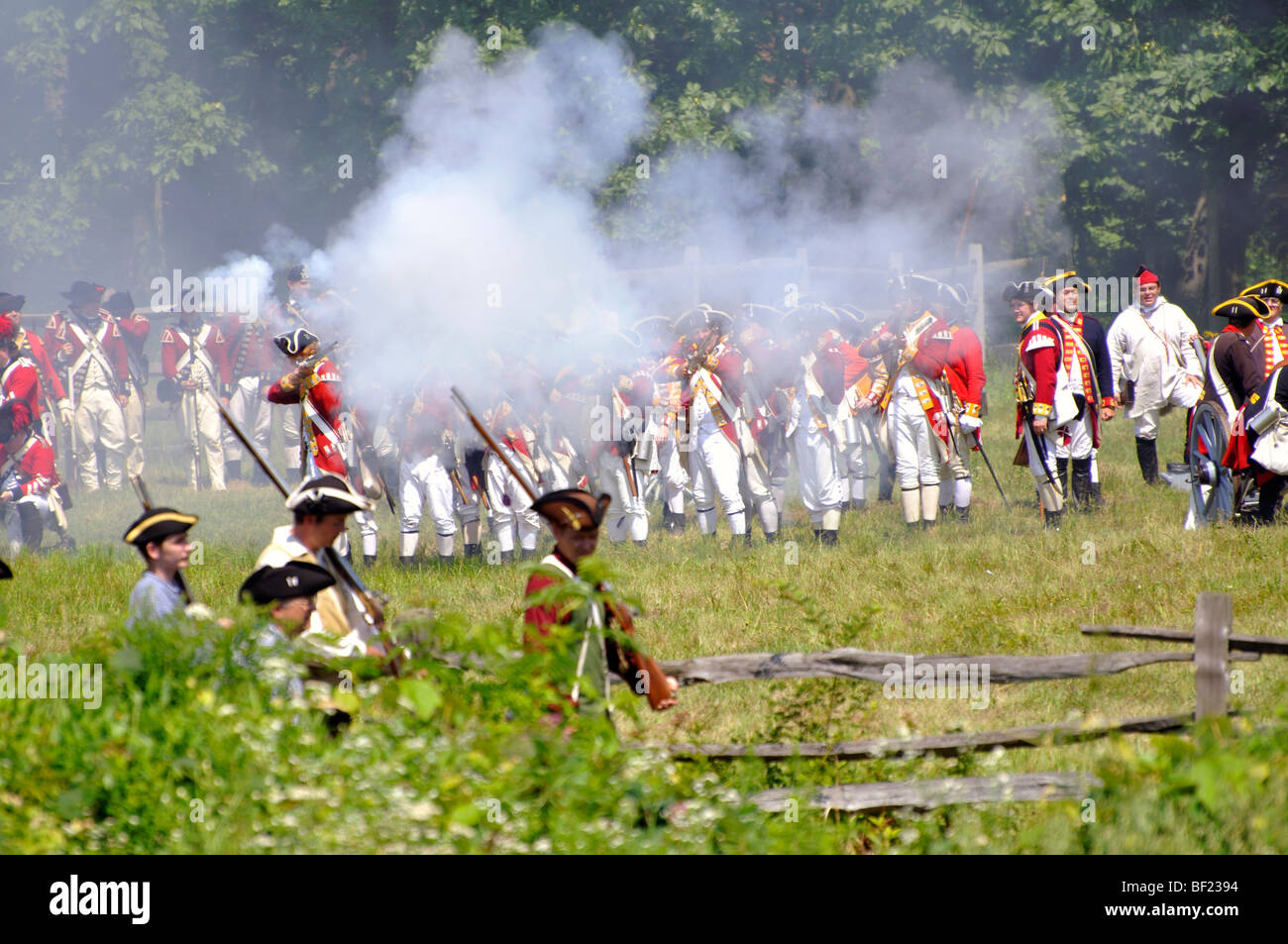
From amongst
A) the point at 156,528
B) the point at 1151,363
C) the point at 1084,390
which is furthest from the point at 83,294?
the point at 156,528

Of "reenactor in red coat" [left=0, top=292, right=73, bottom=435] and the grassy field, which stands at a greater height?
"reenactor in red coat" [left=0, top=292, right=73, bottom=435]

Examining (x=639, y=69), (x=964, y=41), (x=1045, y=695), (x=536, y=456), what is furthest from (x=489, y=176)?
(x=964, y=41)

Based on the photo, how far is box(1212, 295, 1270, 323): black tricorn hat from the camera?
10.2 meters

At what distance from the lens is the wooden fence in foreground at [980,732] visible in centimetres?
494

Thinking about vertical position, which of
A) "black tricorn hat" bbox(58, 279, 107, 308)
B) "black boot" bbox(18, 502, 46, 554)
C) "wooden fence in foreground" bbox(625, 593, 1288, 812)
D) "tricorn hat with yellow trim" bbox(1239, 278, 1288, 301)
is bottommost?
"wooden fence in foreground" bbox(625, 593, 1288, 812)

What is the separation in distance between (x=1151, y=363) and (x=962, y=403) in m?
2.69

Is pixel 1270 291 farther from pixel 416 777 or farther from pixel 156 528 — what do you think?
pixel 416 777

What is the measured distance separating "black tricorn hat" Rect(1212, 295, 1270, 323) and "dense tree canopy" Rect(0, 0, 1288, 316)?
25.5ft

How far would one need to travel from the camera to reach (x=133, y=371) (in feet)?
56.5

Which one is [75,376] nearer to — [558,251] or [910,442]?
[558,251]

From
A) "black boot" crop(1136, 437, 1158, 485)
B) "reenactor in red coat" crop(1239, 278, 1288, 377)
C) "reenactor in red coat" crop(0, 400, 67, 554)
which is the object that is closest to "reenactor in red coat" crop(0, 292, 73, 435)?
"reenactor in red coat" crop(0, 400, 67, 554)

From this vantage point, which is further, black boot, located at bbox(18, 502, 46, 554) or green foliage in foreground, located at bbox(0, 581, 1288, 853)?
black boot, located at bbox(18, 502, 46, 554)

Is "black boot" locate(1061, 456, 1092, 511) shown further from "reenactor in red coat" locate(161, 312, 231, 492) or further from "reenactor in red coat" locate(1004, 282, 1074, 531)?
"reenactor in red coat" locate(161, 312, 231, 492)
